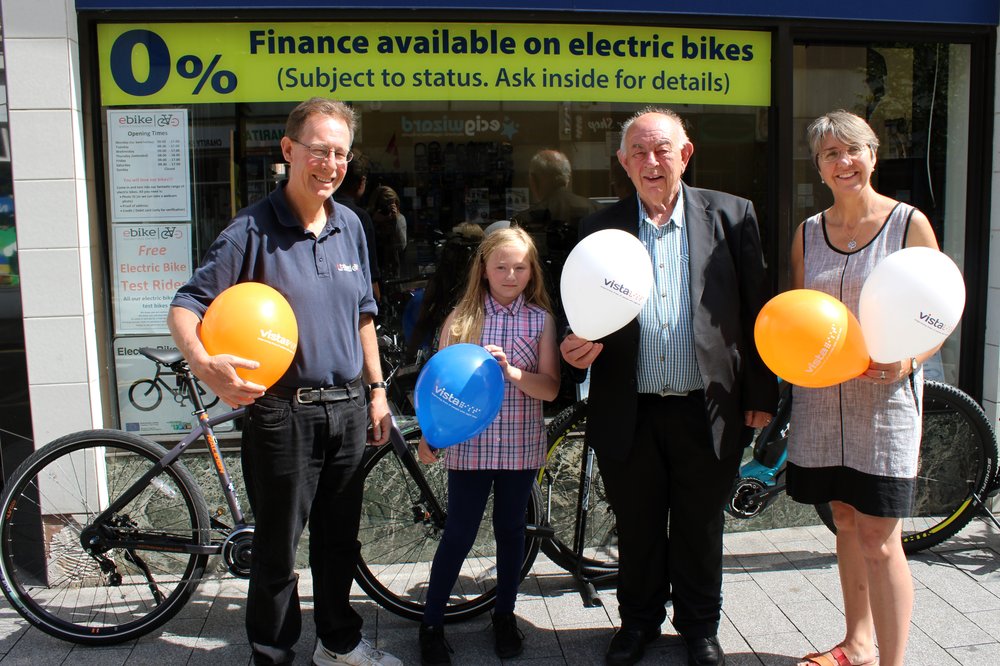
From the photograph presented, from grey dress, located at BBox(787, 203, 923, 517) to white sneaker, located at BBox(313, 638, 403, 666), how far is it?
172 cm

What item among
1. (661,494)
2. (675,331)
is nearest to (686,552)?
(661,494)

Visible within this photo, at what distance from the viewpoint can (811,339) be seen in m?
2.63

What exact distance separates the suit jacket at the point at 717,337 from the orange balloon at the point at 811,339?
19 centimetres

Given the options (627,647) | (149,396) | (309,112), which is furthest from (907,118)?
(149,396)

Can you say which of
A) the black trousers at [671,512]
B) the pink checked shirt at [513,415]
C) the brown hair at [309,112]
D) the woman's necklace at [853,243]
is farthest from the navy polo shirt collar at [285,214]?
the woman's necklace at [853,243]

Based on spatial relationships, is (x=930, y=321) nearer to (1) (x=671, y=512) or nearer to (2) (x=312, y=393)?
(1) (x=671, y=512)

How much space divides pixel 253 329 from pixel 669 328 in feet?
4.66

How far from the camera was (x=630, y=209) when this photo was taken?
10.2 ft

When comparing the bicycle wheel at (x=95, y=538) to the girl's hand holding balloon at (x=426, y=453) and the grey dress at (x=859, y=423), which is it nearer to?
the girl's hand holding balloon at (x=426, y=453)

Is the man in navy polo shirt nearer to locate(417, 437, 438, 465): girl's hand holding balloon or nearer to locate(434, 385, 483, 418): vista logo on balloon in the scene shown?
locate(417, 437, 438, 465): girl's hand holding balloon

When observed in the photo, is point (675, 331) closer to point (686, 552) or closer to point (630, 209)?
point (630, 209)

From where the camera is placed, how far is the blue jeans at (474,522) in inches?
124

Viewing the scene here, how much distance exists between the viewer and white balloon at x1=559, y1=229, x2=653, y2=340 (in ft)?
8.89

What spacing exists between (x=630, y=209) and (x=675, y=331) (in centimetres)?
49
